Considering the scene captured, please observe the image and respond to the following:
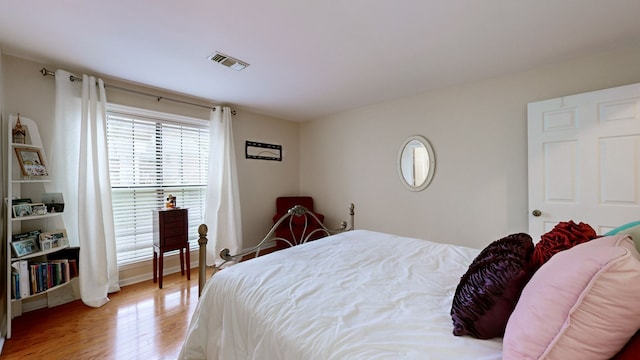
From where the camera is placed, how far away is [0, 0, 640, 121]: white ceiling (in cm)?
154

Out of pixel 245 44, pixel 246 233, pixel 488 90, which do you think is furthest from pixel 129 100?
pixel 488 90

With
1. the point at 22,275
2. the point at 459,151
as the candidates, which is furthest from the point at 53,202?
the point at 459,151

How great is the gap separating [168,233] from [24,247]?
1.07 meters

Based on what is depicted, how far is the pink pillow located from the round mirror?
2440 millimetres

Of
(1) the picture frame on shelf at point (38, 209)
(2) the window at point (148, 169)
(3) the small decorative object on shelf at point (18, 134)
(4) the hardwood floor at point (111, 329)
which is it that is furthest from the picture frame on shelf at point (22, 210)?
(4) the hardwood floor at point (111, 329)

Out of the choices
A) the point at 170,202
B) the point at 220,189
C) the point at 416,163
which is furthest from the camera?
the point at 220,189

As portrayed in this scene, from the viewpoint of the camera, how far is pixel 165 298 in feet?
8.34

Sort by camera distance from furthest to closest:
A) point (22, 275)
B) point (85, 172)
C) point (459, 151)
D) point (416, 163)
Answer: point (416, 163) < point (459, 151) < point (85, 172) < point (22, 275)

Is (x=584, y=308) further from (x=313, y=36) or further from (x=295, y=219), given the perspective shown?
(x=295, y=219)

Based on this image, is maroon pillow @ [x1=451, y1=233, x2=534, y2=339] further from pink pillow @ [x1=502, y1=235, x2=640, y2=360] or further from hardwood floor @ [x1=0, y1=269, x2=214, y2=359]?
hardwood floor @ [x1=0, y1=269, x2=214, y2=359]

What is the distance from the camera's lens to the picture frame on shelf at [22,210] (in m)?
1.99

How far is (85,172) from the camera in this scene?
2.40 m

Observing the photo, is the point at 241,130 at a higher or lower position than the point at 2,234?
higher

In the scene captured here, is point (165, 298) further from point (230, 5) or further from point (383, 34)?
point (383, 34)
